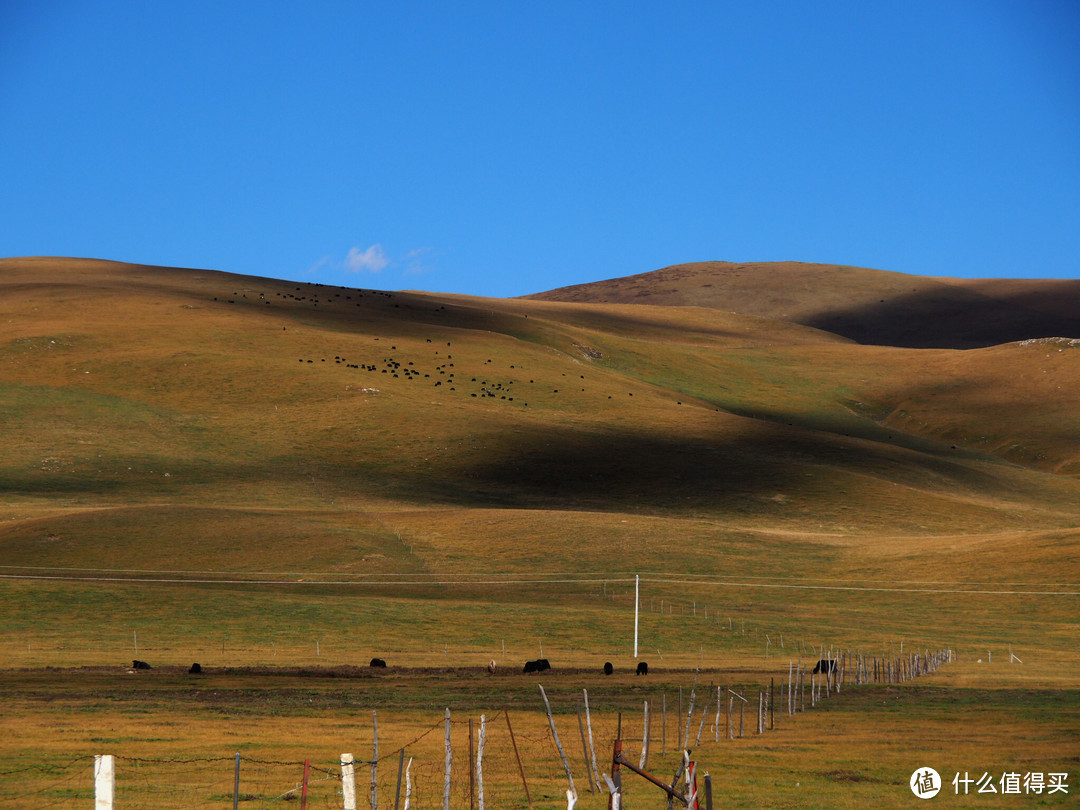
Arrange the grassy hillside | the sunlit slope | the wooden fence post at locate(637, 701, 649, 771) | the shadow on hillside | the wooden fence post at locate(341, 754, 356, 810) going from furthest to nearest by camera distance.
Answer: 1. the shadow on hillside
2. the sunlit slope
3. the grassy hillside
4. the wooden fence post at locate(637, 701, 649, 771)
5. the wooden fence post at locate(341, 754, 356, 810)

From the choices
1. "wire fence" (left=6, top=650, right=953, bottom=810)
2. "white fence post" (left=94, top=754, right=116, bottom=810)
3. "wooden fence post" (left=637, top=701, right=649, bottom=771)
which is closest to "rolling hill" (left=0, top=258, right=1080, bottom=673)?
"wire fence" (left=6, top=650, right=953, bottom=810)

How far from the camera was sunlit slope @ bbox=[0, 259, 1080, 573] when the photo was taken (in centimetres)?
7888

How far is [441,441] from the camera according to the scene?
111625 millimetres

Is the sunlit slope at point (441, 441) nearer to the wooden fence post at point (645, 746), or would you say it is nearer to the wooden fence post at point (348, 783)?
the wooden fence post at point (645, 746)

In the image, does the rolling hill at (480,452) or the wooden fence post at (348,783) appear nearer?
the wooden fence post at (348,783)

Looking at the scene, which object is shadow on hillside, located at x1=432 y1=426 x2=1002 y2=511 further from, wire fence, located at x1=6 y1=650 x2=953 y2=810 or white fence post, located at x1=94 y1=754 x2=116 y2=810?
white fence post, located at x1=94 y1=754 x2=116 y2=810

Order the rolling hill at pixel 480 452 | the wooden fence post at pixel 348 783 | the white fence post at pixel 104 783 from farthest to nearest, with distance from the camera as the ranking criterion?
the rolling hill at pixel 480 452, the wooden fence post at pixel 348 783, the white fence post at pixel 104 783

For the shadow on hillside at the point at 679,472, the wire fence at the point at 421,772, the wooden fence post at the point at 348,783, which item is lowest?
the wire fence at the point at 421,772

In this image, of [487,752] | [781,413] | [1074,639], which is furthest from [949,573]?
[781,413]

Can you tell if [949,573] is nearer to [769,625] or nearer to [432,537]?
[769,625]

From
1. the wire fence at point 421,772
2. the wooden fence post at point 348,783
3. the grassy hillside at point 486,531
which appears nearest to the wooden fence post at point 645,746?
the wire fence at point 421,772

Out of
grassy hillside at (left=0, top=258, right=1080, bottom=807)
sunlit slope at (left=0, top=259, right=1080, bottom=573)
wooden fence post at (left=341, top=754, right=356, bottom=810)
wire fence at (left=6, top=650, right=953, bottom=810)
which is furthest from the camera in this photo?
sunlit slope at (left=0, top=259, right=1080, bottom=573)

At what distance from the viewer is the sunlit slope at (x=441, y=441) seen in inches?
3105

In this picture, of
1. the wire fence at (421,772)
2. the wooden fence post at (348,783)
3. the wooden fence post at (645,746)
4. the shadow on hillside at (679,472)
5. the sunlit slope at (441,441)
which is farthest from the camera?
the shadow on hillside at (679,472)
